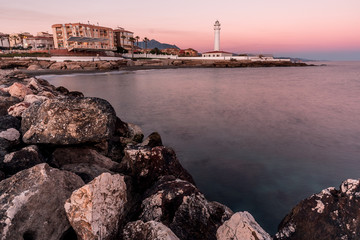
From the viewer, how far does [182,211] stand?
2975mm

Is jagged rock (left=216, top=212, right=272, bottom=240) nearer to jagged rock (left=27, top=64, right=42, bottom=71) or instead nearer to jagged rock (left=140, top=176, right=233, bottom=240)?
jagged rock (left=140, top=176, right=233, bottom=240)

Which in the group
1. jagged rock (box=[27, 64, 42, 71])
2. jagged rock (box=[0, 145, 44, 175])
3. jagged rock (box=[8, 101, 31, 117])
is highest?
jagged rock (box=[27, 64, 42, 71])

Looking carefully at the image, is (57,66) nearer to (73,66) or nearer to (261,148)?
(73,66)

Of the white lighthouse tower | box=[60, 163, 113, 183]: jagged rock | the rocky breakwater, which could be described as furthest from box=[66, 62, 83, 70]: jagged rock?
the white lighthouse tower

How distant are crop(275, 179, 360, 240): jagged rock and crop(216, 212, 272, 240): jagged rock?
616mm

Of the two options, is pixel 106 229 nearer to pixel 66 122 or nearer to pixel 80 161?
pixel 80 161

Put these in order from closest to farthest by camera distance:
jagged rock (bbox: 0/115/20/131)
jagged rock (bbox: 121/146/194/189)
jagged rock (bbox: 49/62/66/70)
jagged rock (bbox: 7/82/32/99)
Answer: jagged rock (bbox: 121/146/194/189)
jagged rock (bbox: 0/115/20/131)
jagged rock (bbox: 7/82/32/99)
jagged rock (bbox: 49/62/66/70)

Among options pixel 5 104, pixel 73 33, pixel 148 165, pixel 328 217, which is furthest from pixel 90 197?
pixel 73 33

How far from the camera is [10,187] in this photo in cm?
285

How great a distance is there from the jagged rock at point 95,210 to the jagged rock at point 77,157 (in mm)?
2092

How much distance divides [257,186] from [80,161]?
14.4 feet

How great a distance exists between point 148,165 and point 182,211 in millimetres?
1412

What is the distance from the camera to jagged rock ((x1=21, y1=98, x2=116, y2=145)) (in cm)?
470

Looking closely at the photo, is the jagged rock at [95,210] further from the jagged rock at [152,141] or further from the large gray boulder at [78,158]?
the jagged rock at [152,141]
